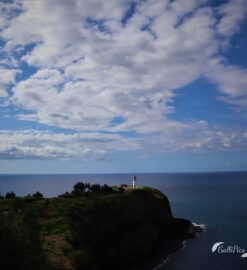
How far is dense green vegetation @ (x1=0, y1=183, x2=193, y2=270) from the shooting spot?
2536 cm

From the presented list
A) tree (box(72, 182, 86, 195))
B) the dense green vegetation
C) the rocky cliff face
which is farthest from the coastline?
tree (box(72, 182, 86, 195))

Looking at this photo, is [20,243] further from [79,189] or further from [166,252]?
[79,189]

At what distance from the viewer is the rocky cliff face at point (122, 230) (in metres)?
46.6

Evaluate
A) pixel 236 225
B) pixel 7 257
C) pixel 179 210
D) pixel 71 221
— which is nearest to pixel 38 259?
pixel 7 257

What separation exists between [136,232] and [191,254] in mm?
9599

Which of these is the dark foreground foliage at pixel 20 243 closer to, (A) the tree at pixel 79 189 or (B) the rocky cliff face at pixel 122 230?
(B) the rocky cliff face at pixel 122 230

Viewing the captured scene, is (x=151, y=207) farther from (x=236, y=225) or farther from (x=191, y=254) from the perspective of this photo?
(x=236, y=225)

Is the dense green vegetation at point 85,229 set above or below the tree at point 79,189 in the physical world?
below

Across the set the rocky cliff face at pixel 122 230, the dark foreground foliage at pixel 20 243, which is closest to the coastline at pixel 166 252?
the rocky cliff face at pixel 122 230

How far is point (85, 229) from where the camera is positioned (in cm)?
4834

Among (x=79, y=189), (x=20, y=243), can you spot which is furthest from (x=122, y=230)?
(x=20, y=243)

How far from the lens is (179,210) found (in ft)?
368

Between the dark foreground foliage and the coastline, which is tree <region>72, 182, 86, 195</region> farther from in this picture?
the dark foreground foliage

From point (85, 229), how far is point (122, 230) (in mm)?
9473
